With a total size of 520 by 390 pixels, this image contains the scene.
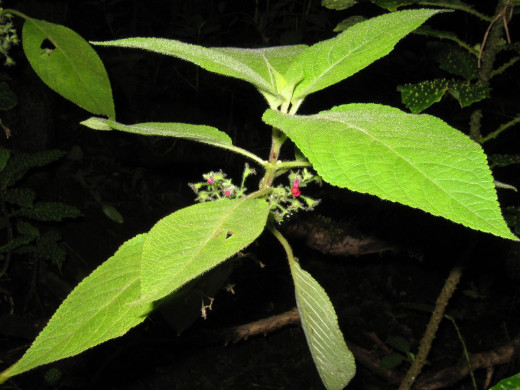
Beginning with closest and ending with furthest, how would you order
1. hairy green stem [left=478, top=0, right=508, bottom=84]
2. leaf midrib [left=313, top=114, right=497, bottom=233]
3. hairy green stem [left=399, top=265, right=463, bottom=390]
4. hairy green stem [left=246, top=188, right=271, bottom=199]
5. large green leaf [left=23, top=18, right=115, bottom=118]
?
leaf midrib [left=313, top=114, right=497, bottom=233] → hairy green stem [left=246, top=188, right=271, bottom=199] → large green leaf [left=23, top=18, right=115, bottom=118] → hairy green stem [left=478, top=0, right=508, bottom=84] → hairy green stem [left=399, top=265, right=463, bottom=390]

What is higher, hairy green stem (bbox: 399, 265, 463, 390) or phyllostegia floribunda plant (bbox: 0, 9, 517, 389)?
phyllostegia floribunda plant (bbox: 0, 9, 517, 389)

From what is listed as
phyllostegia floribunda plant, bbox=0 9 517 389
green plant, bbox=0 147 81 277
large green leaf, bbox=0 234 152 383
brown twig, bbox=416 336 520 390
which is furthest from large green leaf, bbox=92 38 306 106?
green plant, bbox=0 147 81 277

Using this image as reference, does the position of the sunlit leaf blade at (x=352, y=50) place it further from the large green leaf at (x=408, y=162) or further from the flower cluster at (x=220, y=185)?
the flower cluster at (x=220, y=185)

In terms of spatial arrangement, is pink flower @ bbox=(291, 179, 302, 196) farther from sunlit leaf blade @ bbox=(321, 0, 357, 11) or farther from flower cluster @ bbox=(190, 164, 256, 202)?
sunlit leaf blade @ bbox=(321, 0, 357, 11)

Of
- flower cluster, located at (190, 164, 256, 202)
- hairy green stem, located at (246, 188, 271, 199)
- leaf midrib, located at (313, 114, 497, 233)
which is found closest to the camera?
leaf midrib, located at (313, 114, 497, 233)

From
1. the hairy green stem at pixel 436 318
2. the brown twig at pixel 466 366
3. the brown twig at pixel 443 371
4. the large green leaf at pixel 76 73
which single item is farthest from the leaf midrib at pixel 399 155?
the brown twig at pixel 466 366

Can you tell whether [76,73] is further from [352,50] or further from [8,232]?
[8,232]

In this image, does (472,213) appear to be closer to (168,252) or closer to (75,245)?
(168,252)
